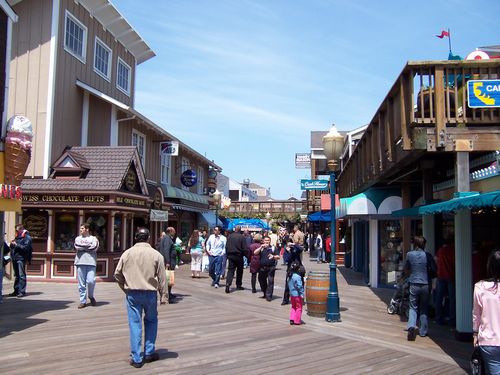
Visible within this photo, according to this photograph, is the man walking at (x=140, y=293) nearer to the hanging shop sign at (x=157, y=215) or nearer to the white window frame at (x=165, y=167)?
the hanging shop sign at (x=157, y=215)

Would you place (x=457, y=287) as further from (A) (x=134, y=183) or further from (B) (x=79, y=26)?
(B) (x=79, y=26)

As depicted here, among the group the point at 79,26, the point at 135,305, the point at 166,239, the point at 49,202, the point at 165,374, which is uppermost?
the point at 79,26

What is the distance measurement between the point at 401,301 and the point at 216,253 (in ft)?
20.5

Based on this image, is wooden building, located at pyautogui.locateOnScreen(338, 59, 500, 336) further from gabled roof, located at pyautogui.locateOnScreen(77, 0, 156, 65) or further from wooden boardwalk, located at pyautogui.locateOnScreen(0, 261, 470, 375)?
gabled roof, located at pyautogui.locateOnScreen(77, 0, 156, 65)

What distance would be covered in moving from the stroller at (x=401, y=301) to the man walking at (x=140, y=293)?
18.5 feet

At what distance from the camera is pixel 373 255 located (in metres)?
14.9

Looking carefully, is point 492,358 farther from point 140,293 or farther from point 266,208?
point 266,208

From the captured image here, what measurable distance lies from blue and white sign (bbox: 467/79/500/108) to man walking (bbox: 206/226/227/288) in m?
8.84

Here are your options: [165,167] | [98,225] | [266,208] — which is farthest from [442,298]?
[266,208]

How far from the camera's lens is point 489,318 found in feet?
14.3

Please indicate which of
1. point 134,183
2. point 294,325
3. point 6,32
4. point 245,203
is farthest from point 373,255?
point 245,203

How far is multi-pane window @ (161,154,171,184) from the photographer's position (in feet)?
80.6

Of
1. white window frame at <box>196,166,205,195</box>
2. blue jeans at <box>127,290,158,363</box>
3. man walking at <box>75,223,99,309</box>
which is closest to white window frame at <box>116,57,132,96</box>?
white window frame at <box>196,166,205,195</box>

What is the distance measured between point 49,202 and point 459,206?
12.7 m
